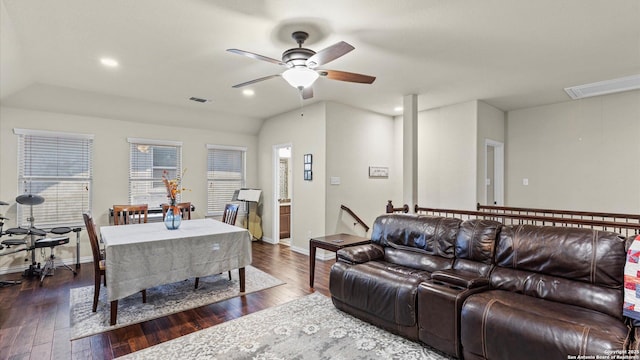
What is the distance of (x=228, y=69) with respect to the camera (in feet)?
12.3

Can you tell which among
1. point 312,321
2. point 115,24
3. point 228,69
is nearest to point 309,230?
point 312,321

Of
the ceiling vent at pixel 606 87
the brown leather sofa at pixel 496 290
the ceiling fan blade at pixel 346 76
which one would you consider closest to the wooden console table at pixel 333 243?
the brown leather sofa at pixel 496 290

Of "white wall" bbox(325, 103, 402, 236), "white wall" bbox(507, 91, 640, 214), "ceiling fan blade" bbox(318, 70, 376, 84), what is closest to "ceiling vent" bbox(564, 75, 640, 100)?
"white wall" bbox(507, 91, 640, 214)

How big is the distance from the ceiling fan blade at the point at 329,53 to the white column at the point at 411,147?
2.63m

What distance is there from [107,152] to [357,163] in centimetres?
449

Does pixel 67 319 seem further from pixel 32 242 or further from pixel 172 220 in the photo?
pixel 32 242

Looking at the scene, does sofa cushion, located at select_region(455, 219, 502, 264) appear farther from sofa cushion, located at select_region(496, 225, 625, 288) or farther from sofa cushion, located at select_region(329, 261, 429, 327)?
sofa cushion, located at select_region(329, 261, 429, 327)

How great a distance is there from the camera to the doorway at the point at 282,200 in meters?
6.57

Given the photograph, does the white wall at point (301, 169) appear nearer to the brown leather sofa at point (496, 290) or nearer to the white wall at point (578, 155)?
the brown leather sofa at point (496, 290)

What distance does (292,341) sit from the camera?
2.53 metres

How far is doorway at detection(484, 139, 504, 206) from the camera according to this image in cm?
591

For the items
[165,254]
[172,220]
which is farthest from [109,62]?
[165,254]

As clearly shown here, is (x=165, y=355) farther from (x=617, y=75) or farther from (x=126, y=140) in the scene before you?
(x=617, y=75)

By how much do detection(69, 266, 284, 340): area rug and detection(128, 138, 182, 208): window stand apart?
2.25m
